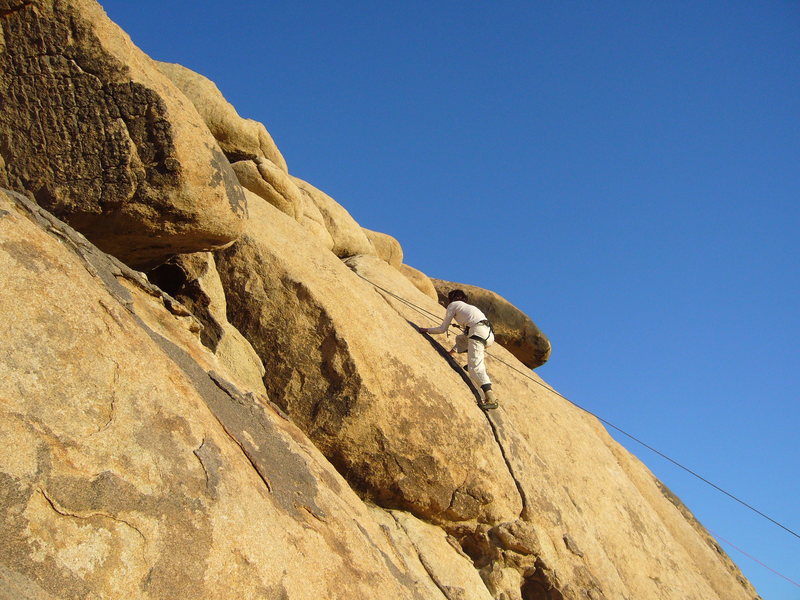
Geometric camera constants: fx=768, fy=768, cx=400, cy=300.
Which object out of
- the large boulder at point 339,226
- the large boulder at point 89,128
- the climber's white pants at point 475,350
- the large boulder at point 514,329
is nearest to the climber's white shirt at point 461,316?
the climber's white pants at point 475,350

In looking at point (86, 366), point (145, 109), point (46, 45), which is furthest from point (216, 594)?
point (46, 45)

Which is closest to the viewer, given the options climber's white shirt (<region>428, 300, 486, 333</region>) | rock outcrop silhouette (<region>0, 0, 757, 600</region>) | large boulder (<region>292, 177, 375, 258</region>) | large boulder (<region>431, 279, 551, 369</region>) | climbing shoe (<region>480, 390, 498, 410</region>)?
rock outcrop silhouette (<region>0, 0, 757, 600</region>)

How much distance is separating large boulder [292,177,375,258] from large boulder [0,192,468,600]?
675 cm

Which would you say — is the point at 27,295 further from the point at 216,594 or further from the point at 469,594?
the point at 469,594

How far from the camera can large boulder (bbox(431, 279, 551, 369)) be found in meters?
14.9

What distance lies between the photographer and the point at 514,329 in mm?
14914

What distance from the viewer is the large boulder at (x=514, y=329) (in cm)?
1485

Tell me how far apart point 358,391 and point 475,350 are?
211 cm

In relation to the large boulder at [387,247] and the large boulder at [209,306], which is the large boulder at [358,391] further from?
the large boulder at [387,247]

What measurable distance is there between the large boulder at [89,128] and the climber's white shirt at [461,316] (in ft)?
12.3

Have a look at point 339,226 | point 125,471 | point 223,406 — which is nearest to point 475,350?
point 339,226

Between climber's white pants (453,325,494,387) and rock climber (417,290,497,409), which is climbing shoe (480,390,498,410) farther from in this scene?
climber's white pants (453,325,494,387)

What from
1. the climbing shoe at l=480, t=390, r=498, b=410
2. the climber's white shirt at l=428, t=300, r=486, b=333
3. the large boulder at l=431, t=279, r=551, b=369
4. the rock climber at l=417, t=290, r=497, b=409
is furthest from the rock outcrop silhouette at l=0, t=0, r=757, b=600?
the large boulder at l=431, t=279, r=551, b=369

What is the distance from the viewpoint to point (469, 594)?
6848 millimetres
